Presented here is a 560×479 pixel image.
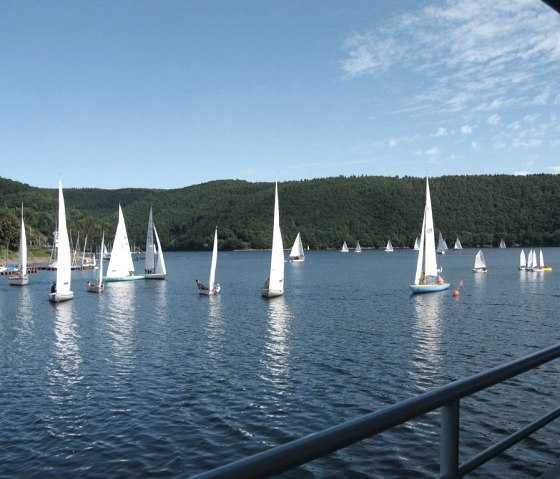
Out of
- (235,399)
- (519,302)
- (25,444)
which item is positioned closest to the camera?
(25,444)

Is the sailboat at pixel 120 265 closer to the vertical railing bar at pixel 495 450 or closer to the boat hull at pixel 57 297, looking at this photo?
the boat hull at pixel 57 297

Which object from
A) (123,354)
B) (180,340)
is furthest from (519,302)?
(123,354)

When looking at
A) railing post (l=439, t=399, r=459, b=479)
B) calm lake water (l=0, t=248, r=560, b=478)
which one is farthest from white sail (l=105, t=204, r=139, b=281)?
railing post (l=439, t=399, r=459, b=479)

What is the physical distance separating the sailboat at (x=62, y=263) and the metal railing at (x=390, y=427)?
5586cm

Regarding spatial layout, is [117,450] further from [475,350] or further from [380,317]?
[380,317]

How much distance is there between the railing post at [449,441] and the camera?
3.08 metres

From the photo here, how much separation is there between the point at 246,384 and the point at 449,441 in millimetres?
22253

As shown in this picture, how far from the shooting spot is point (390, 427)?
2.59 m

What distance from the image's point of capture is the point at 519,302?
184 feet

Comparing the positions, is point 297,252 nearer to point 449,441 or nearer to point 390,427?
point 449,441

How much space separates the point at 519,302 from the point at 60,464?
50064 mm

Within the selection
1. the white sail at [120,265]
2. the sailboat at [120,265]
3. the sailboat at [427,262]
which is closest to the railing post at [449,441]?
the sailboat at [427,262]

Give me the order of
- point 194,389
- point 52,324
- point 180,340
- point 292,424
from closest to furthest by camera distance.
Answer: point 292,424
point 194,389
point 180,340
point 52,324

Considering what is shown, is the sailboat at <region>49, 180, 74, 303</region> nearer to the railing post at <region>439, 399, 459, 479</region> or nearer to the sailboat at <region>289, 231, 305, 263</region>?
the railing post at <region>439, 399, 459, 479</region>
